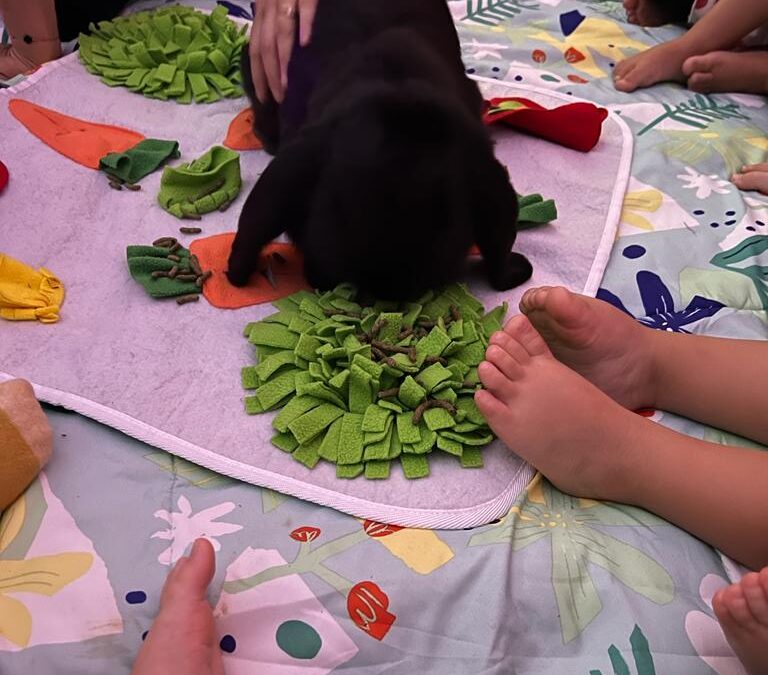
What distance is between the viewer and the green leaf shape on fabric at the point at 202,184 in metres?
1.13

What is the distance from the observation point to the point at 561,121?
1.27 m

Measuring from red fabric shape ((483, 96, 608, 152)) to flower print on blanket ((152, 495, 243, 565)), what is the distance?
2.60 feet

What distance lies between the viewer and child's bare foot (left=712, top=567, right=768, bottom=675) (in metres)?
0.60

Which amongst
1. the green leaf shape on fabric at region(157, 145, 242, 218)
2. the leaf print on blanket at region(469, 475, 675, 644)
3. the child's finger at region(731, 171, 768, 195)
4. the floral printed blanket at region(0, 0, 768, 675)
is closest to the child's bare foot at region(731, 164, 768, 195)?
the child's finger at region(731, 171, 768, 195)

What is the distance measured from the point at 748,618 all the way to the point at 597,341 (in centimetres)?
32

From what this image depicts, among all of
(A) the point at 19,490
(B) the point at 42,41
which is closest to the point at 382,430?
(A) the point at 19,490

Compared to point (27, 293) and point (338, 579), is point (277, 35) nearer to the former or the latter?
point (27, 293)

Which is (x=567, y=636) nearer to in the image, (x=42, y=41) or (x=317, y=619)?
(x=317, y=619)

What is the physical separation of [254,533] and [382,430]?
168mm

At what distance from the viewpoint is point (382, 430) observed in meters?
0.82

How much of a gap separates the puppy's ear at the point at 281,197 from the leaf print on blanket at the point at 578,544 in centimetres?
41

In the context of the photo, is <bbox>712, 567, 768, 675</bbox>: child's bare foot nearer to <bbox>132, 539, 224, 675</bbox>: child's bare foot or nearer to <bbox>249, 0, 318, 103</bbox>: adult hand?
<bbox>132, 539, 224, 675</bbox>: child's bare foot

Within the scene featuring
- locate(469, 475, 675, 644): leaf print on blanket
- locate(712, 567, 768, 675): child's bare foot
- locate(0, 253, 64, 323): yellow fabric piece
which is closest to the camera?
locate(712, 567, 768, 675): child's bare foot

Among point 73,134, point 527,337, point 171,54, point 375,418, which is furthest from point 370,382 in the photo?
point 171,54
